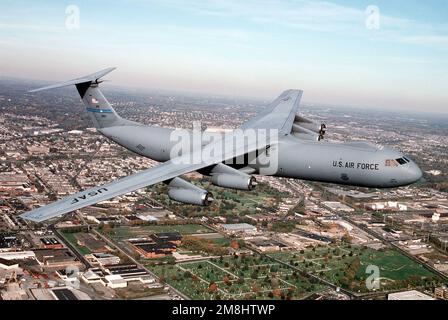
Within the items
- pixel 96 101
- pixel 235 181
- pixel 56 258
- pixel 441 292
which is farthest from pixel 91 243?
pixel 441 292

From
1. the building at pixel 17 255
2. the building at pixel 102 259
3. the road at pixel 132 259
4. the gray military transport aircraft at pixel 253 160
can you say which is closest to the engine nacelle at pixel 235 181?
the gray military transport aircraft at pixel 253 160

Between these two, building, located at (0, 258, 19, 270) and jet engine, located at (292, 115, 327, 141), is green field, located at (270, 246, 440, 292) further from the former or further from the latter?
building, located at (0, 258, 19, 270)

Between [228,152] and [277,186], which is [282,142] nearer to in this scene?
[228,152]

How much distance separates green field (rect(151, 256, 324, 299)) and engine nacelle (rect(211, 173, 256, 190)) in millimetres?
9834

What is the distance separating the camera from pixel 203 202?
28.0m

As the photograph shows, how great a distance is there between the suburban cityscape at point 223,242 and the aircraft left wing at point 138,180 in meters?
11.8

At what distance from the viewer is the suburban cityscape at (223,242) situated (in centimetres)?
3669

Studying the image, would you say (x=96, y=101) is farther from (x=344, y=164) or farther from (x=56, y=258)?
(x=344, y=164)

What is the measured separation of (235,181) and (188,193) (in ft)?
12.0

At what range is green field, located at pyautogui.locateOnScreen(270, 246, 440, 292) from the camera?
40.4 meters

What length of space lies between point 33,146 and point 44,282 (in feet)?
228

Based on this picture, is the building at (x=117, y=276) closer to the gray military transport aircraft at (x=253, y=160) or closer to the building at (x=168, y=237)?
the building at (x=168, y=237)

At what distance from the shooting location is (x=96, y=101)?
139ft
